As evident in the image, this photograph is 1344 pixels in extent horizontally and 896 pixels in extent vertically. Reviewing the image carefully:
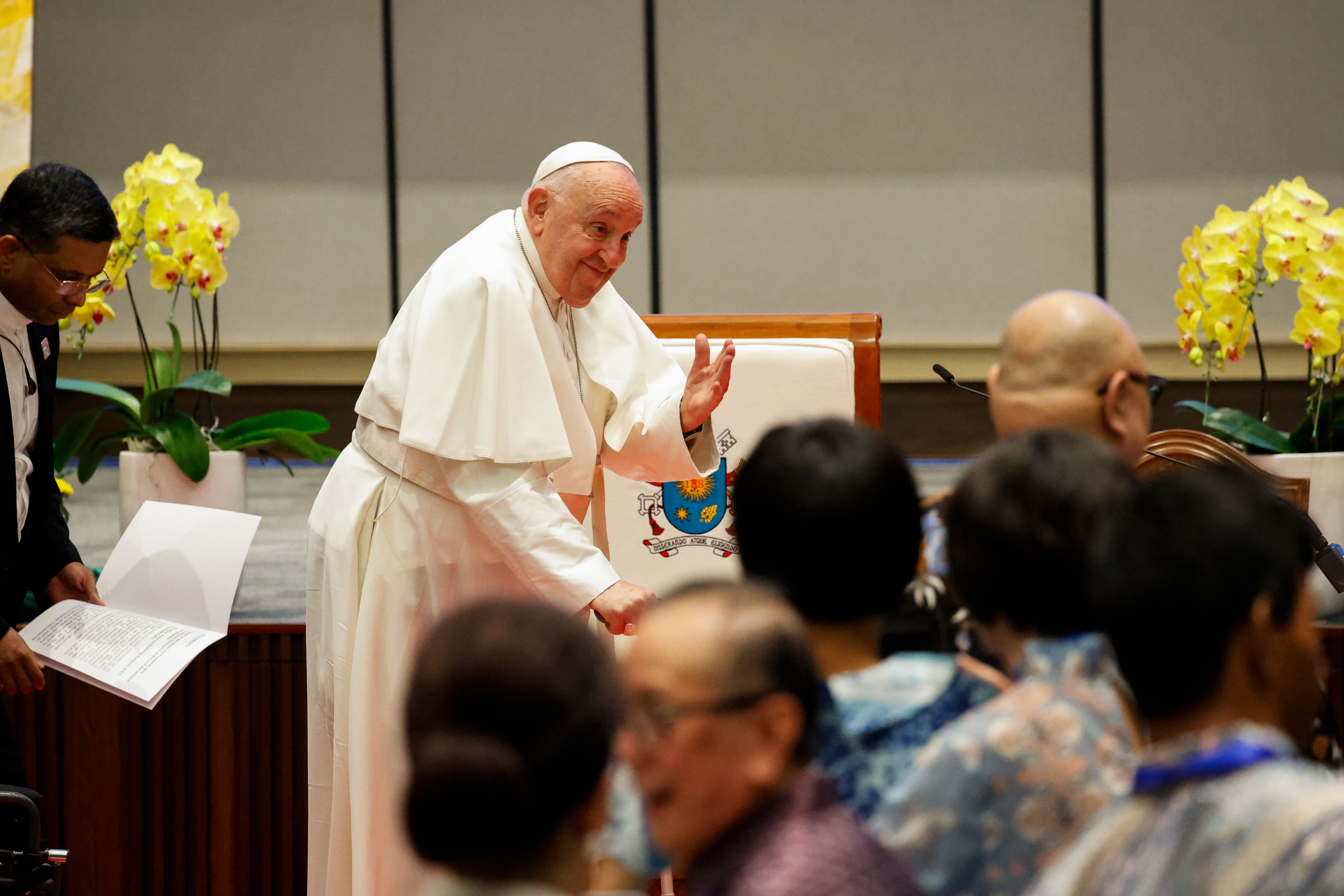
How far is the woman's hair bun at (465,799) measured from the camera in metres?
0.86

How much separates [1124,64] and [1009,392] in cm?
455

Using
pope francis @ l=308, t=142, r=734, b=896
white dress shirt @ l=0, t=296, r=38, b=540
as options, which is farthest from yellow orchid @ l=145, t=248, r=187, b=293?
pope francis @ l=308, t=142, r=734, b=896

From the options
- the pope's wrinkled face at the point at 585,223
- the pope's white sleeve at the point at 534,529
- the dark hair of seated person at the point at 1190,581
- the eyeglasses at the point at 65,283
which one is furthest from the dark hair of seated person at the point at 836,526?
the eyeglasses at the point at 65,283

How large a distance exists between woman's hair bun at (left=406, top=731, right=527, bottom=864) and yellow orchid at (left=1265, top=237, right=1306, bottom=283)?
235cm

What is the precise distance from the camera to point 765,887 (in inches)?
36.9

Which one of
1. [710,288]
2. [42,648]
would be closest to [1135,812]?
[42,648]

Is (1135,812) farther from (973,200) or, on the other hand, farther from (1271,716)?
(973,200)

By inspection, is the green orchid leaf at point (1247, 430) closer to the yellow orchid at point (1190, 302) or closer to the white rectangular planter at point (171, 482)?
the yellow orchid at point (1190, 302)

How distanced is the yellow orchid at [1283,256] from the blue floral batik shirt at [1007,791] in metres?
2.02

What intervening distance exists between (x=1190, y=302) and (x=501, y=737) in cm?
244

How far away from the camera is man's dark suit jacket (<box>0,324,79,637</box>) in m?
2.65

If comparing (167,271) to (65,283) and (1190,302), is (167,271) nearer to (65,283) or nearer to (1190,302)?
(65,283)

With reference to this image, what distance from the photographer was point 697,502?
313 cm

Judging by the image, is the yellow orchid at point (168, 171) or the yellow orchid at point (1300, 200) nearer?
the yellow orchid at point (1300, 200)
